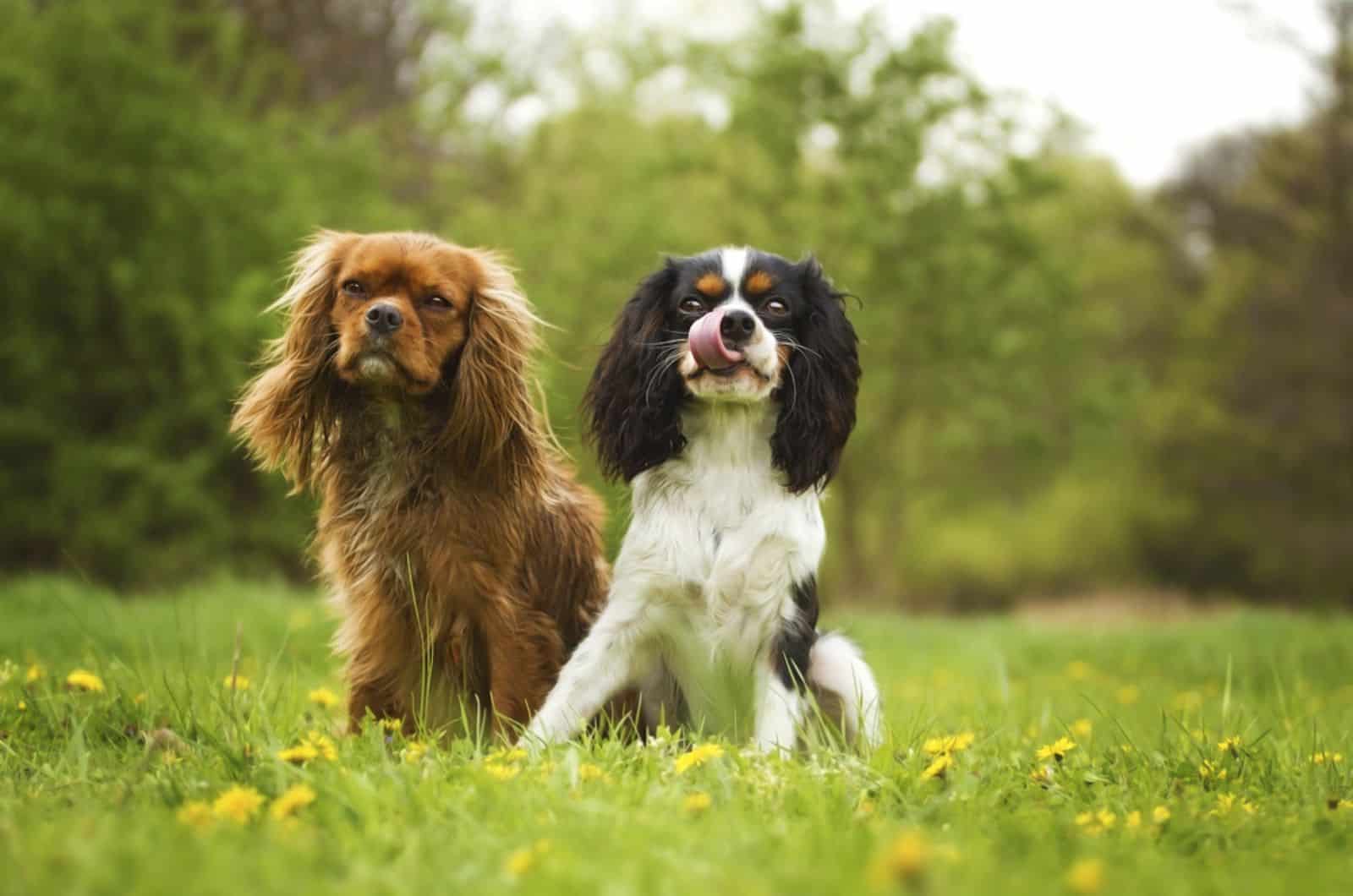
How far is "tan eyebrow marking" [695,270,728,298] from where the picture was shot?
3.95 m

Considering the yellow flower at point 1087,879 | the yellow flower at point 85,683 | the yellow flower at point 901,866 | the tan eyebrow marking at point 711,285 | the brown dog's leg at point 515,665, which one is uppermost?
the tan eyebrow marking at point 711,285

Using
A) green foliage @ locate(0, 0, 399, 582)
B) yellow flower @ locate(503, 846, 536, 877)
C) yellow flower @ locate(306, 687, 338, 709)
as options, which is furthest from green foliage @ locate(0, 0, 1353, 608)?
yellow flower @ locate(503, 846, 536, 877)

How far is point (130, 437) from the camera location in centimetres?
1142

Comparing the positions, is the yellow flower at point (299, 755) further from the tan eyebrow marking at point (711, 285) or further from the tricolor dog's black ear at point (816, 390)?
the tan eyebrow marking at point (711, 285)

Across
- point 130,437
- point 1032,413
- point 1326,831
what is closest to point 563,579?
point 1326,831

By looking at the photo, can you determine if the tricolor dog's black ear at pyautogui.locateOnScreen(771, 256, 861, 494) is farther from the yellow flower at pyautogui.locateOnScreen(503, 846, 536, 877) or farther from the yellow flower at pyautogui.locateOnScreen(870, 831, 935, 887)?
the yellow flower at pyautogui.locateOnScreen(870, 831, 935, 887)

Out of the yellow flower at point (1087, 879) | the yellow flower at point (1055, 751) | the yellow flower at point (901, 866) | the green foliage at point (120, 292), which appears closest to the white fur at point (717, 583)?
the yellow flower at point (1055, 751)

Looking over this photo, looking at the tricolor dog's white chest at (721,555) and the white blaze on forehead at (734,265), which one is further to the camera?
the white blaze on forehead at (734,265)

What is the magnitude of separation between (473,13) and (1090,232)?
1424 centimetres

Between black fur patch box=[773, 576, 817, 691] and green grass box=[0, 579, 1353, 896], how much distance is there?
12.4 inches

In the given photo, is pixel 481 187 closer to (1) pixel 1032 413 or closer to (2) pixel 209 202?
(2) pixel 209 202

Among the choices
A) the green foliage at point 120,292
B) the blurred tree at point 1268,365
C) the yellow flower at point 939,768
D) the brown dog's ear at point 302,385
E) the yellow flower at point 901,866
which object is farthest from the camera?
the blurred tree at point 1268,365

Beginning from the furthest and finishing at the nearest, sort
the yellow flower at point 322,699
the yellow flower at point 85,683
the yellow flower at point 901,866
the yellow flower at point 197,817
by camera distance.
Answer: the yellow flower at point 322,699, the yellow flower at point 85,683, the yellow flower at point 197,817, the yellow flower at point 901,866

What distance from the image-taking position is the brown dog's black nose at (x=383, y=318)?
12.1 feet
